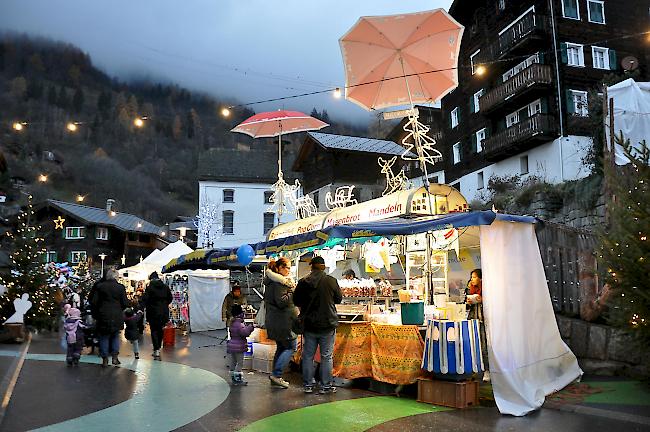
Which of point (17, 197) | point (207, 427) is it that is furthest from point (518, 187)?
point (17, 197)

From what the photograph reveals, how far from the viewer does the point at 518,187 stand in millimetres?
25750

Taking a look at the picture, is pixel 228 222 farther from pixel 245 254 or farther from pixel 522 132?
pixel 245 254

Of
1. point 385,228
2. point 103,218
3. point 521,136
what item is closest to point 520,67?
point 521,136

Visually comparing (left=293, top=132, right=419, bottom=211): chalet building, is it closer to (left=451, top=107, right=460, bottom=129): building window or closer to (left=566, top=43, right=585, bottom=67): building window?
(left=451, top=107, right=460, bottom=129): building window

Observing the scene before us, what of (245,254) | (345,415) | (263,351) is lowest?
(345,415)

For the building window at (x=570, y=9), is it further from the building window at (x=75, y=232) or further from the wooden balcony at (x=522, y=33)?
the building window at (x=75, y=232)

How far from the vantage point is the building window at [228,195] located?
44866 millimetres

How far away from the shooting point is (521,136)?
25641 millimetres

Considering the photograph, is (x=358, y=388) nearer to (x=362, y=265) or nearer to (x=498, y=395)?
(x=498, y=395)

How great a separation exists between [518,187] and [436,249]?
18.3 metres

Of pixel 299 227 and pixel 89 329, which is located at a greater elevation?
pixel 299 227

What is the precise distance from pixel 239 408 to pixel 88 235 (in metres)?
47.8

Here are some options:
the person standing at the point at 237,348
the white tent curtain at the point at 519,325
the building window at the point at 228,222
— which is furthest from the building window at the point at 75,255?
the white tent curtain at the point at 519,325

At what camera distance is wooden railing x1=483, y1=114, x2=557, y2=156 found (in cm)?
2480
